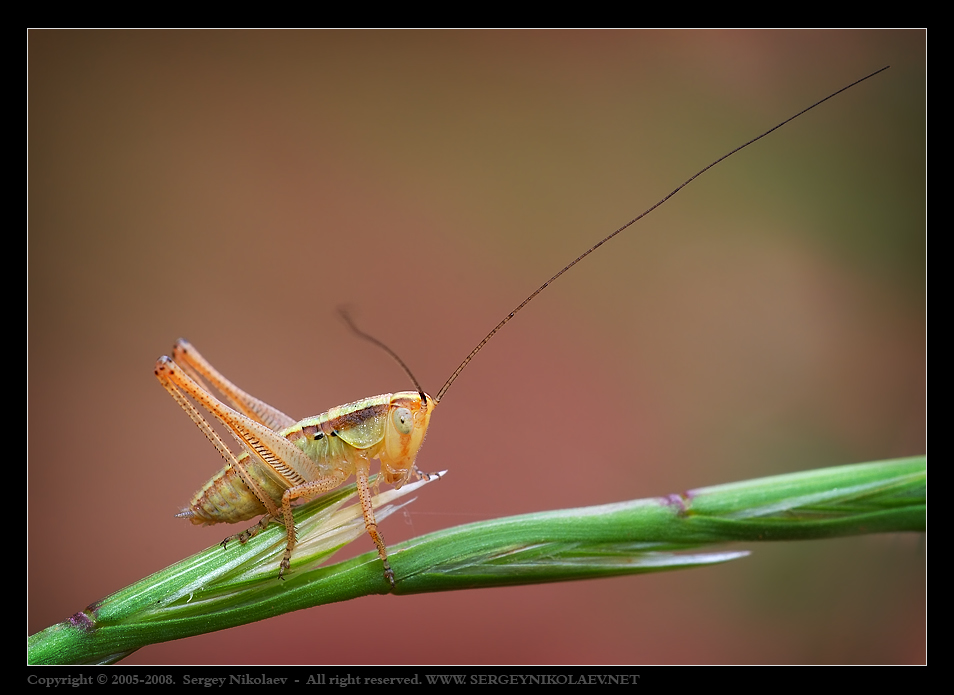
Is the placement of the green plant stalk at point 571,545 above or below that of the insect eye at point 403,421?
below

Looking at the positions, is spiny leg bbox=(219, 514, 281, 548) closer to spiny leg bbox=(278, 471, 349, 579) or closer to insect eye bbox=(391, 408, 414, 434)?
spiny leg bbox=(278, 471, 349, 579)

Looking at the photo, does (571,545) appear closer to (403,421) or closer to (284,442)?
(403,421)

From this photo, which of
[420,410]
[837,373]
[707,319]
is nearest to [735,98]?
[707,319]

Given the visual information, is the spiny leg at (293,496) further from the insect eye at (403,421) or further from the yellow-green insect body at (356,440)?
the insect eye at (403,421)

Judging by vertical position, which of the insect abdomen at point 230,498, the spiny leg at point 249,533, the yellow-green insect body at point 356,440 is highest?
the yellow-green insect body at point 356,440

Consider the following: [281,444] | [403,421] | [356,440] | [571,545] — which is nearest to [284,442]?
[281,444]

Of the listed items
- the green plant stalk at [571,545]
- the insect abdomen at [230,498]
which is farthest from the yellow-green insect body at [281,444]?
the green plant stalk at [571,545]

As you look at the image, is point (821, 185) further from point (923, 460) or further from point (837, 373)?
point (923, 460)
